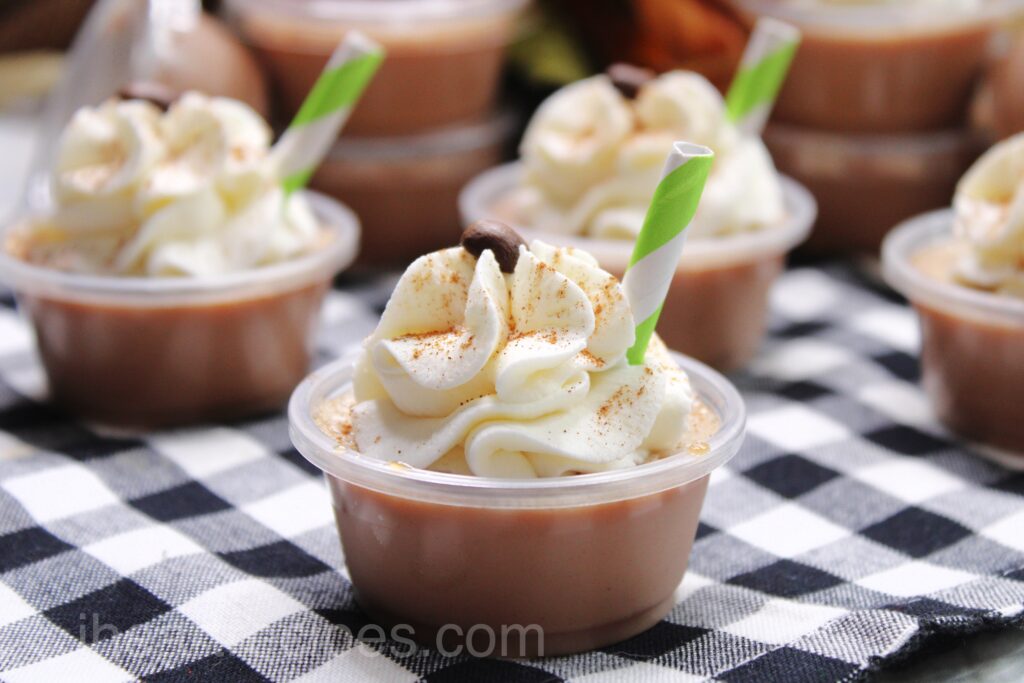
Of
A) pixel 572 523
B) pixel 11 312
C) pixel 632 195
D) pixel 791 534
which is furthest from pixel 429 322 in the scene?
pixel 11 312

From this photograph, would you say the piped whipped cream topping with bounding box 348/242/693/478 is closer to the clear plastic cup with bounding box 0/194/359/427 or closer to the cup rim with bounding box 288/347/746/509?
the cup rim with bounding box 288/347/746/509

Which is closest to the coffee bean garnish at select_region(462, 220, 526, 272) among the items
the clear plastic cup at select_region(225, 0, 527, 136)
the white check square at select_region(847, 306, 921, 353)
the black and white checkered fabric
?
the black and white checkered fabric

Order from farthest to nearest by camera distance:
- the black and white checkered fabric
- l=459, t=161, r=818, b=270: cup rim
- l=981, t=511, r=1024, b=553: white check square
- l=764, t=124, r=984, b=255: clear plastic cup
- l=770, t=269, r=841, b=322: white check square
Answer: l=764, t=124, r=984, b=255: clear plastic cup → l=770, t=269, r=841, b=322: white check square → l=459, t=161, r=818, b=270: cup rim → l=981, t=511, r=1024, b=553: white check square → the black and white checkered fabric

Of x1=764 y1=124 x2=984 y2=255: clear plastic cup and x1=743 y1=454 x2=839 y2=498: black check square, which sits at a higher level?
x1=764 y1=124 x2=984 y2=255: clear plastic cup

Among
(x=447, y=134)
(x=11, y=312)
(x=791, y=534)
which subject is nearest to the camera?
(x=791, y=534)

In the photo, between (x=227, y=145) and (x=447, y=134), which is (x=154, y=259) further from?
(x=447, y=134)

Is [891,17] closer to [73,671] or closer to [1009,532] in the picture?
[1009,532]
